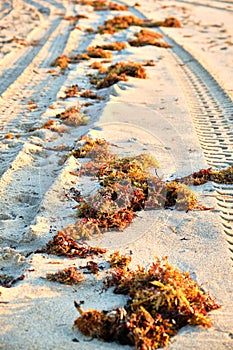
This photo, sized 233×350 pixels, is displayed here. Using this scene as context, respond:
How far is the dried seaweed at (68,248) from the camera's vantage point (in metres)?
4.80

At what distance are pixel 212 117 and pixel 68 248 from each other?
474cm

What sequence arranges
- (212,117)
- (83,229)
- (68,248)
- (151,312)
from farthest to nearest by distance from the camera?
(212,117) → (83,229) → (68,248) → (151,312)

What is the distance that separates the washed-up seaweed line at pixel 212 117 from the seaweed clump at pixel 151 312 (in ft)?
3.65

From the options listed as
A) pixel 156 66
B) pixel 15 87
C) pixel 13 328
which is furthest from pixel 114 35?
pixel 13 328

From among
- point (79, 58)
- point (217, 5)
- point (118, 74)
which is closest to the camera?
point (118, 74)

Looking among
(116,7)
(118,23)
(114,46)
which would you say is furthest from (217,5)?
(114,46)

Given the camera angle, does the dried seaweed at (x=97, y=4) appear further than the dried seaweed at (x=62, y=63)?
Yes

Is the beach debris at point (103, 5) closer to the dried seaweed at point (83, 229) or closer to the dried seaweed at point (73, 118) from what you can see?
the dried seaweed at point (73, 118)

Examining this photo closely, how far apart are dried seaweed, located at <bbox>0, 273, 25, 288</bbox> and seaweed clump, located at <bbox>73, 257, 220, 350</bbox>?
0.75 metres

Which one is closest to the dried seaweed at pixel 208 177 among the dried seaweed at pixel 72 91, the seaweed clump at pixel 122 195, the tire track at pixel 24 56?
the seaweed clump at pixel 122 195

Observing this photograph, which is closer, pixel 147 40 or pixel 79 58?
pixel 79 58

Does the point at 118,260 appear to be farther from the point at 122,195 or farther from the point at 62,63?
the point at 62,63

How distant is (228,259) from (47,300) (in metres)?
1.80

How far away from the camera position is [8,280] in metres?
4.41
